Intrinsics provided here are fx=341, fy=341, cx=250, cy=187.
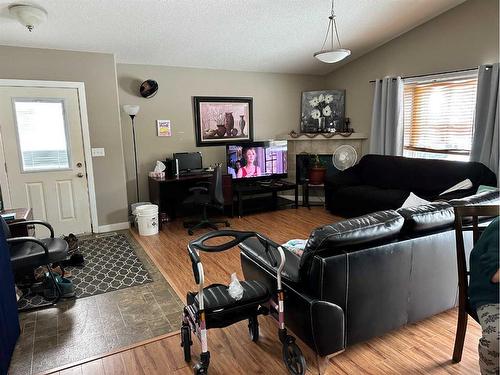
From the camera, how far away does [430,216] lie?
2021 mm

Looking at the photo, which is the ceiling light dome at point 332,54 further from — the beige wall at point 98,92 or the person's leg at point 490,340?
→ the person's leg at point 490,340

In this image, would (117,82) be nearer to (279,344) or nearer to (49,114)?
(49,114)

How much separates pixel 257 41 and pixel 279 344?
370 cm

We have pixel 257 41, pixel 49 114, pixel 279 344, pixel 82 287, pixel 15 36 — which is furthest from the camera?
pixel 257 41

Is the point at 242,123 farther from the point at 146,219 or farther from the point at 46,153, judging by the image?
the point at 46,153

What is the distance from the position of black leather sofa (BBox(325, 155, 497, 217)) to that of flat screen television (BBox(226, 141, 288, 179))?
0.86 meters

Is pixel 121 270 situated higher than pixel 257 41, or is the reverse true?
pixel 257 41

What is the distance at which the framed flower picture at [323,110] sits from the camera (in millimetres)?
5922

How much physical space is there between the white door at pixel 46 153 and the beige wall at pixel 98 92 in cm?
16

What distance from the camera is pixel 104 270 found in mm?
3326

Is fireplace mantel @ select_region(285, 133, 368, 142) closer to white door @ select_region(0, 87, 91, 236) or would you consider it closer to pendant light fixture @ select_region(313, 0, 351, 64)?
pendant light fixture @ select_region(313, 0, 351, 64)

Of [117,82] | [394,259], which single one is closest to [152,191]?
[117,82]

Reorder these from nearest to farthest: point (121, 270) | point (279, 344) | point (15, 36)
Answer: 1. point (279, 344)
2. point (121, 270)
3. point (15, 36)

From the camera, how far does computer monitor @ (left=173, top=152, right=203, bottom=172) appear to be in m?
4.97
